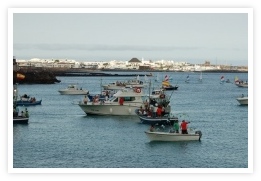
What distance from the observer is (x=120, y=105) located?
18312 mm

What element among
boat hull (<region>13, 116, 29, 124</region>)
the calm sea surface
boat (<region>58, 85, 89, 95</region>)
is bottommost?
the calm sea surface

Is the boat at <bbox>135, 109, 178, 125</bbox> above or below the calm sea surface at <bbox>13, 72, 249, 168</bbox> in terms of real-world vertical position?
above

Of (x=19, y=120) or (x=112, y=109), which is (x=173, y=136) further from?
(x=112, y=109)

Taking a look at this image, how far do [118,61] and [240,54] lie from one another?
6.98 feet

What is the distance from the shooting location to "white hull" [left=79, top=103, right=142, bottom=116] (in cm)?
1819

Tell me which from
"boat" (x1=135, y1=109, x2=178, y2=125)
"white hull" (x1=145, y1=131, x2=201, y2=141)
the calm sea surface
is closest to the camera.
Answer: the calm sea surface

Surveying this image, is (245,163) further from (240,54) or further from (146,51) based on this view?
(146,51)

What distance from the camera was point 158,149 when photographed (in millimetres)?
11547

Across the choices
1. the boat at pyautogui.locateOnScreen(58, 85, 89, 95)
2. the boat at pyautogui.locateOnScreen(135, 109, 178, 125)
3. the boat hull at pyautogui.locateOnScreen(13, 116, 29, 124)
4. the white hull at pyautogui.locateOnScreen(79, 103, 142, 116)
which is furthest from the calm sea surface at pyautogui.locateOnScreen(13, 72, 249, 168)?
the boat at pyautogui.locateOnScreen(58, 85, 89, 95)

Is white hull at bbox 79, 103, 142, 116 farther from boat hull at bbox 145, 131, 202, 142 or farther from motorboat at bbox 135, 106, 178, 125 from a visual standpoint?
boat hull at bbox 145, 131, 202, 142

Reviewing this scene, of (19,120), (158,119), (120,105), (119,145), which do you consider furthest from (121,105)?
(19,120)

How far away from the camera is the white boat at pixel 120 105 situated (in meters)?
18.2
